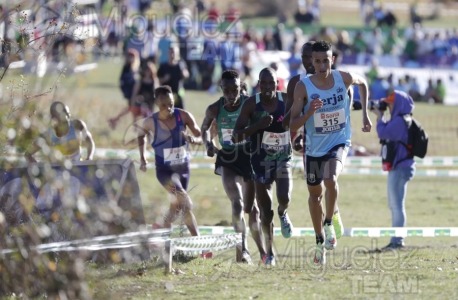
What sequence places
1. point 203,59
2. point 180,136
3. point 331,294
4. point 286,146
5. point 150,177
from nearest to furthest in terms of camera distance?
1. point 331,294
2. point 286,146
3. point 180,136
4. point 150,177
5. point 203,59

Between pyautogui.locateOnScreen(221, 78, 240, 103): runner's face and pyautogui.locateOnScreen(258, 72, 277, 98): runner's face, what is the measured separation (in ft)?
1.57

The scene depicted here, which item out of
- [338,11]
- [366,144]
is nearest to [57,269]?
[366,144]

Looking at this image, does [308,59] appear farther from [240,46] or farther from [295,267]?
[240,46]

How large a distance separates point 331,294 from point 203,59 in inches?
1075

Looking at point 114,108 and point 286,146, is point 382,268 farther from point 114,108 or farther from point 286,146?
point 114,108

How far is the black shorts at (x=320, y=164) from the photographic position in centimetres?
1204

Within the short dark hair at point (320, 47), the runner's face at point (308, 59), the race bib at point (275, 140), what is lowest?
the race bib at point (275, 140)

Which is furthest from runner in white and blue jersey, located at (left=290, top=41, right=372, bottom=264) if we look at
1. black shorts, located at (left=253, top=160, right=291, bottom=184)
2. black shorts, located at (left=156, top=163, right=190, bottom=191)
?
black shorts, located at (left=156, top=163, right=190, bottom=191)

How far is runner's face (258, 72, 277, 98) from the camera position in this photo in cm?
1266

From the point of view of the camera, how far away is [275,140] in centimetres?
1280

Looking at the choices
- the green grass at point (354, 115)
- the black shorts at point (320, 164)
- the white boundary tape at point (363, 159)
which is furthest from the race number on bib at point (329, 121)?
the white boundary tape at point (363, 159)

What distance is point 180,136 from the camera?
14.2 meters

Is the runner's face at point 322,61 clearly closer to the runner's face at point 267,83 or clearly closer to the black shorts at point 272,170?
the runner's face at point 267,83

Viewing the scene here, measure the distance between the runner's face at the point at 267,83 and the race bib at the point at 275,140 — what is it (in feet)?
Result: 1.40
